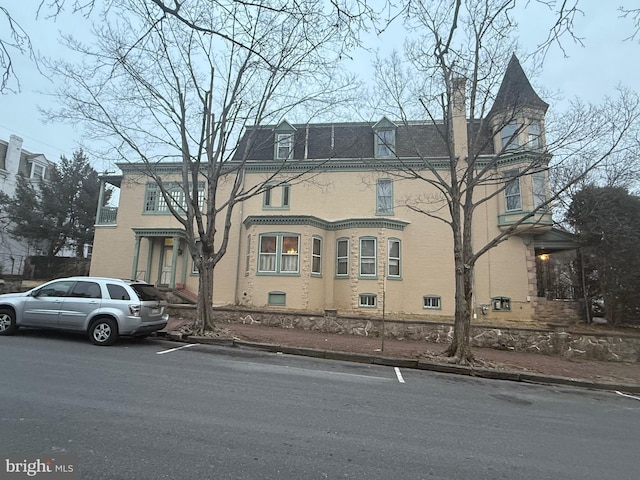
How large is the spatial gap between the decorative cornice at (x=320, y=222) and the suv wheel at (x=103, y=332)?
33.5ft

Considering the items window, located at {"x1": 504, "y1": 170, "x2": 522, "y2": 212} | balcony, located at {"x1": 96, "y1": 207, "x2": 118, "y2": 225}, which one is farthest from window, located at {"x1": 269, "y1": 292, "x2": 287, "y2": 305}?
window, located at {"x1": 504, "y1": 170, "x2": 522, "y2": 212}

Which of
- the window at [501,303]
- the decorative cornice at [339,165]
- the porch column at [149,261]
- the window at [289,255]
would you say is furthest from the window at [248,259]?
the window at [501,303]

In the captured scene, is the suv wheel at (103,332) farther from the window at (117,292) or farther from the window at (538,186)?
the window at (538,186)

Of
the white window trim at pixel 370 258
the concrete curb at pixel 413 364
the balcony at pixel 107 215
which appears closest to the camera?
the concrete curb at pixel 413 364

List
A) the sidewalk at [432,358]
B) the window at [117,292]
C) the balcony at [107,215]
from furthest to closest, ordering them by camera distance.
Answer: the balcony at [107,215] < the window at [117,292] < the sidewalk at [432,358]

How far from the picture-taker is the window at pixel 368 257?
58.6 ft

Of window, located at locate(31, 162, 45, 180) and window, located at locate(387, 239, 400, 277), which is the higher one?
window, located at locate(31, 162, 45, 180)

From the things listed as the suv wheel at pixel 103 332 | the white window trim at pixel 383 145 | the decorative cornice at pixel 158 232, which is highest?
the white window trim at pixel 383 145

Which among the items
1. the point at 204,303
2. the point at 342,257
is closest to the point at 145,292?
the point at 204,303

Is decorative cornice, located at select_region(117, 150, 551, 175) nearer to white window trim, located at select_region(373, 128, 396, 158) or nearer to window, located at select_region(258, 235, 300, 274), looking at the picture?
white window trim, located at select_region(373, 128, 396, 158)

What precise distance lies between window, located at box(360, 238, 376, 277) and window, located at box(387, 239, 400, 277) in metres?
0.86

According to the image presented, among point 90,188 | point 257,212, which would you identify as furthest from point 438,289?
point 90,188

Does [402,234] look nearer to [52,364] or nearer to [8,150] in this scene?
[52,364]

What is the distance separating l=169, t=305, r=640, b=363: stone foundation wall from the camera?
11281mm
